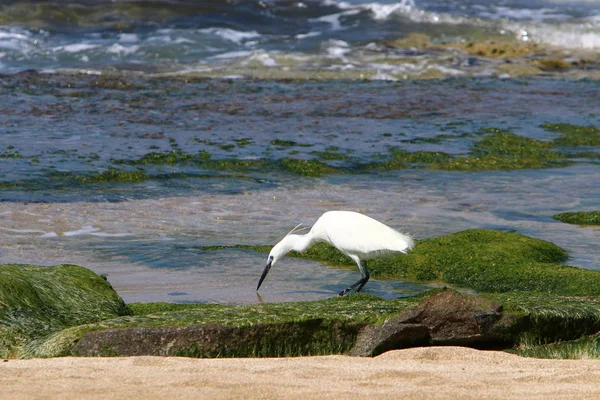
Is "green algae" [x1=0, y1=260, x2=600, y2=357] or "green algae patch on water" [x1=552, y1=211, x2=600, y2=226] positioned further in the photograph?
"green algae patch on water" [x1=552, y1=211, x2=600, y2=226]

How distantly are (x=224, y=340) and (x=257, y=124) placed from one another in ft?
40.7

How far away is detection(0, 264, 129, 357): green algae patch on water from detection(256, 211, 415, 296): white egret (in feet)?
5.51

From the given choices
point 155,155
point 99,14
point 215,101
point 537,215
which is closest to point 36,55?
point 99,14

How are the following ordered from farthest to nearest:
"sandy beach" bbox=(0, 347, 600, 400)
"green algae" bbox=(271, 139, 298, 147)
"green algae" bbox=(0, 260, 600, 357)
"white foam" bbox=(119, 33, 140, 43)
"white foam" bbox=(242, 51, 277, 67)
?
"white foam" bbox=(119, 33, 140, 43) < "white foam" bbox=(242, 51, 277, 67) < "green algae" bbox=(271, 139, 298, 147) < "green algae" bbox=(0, 260, 600, 357) < "sandy beach" bbox=(0, 347, 600, 400)

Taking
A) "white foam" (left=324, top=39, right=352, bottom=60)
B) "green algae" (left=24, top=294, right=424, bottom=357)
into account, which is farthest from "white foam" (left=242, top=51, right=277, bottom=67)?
"green algae" (left=24, top=294, right=424, bottom=357)

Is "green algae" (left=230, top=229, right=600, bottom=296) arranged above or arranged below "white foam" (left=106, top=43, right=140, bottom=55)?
below

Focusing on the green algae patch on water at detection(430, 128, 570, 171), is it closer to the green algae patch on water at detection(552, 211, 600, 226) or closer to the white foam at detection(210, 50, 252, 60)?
the green algae patch on water at detection(552, 211, 600, 226)

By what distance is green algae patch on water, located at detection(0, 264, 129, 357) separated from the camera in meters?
6.03

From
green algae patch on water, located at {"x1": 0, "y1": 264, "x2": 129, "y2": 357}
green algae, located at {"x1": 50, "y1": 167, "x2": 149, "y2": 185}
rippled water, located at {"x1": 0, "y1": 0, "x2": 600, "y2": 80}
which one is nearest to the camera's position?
green algae patch on water, located at {"x1": 0, "y1": 264, "x2": 129, "y2": 357}

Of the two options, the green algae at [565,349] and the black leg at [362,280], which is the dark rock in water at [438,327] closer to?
the green algae at [565,349]

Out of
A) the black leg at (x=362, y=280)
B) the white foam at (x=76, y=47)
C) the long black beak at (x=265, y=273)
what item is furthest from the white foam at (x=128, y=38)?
the black leg at (x=362, y=280)

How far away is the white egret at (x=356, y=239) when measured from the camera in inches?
Result: 303

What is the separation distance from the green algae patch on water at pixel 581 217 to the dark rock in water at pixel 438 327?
549 cm

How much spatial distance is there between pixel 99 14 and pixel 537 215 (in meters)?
23.0
